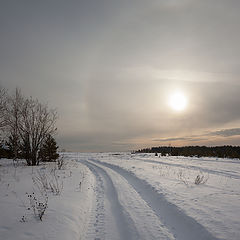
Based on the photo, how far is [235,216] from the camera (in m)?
4.74

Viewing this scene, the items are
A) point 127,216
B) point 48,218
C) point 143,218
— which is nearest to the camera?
point 48,218

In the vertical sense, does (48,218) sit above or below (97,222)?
above

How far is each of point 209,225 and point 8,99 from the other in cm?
2376

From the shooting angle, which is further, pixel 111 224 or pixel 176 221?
pixel 176 221

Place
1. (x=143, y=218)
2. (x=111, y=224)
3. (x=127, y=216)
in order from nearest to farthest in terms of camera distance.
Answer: (x=111, y=224) < (x=143, y=218) < (x=127, y=216)

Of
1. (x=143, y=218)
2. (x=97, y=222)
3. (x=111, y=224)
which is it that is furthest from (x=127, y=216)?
(x=97, y=222)

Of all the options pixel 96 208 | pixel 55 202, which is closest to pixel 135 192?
pixel 96 208

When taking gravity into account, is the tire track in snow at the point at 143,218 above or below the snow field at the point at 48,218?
below

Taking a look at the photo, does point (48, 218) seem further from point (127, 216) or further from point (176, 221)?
point (176, 221)

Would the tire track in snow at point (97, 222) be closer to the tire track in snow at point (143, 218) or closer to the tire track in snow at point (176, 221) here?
the tire track in snow at point (143, 218)

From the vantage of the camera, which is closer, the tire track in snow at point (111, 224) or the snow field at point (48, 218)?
the snow field at point (48, 218)

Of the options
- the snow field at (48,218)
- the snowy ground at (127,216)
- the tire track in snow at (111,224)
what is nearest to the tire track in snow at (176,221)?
the snowy ground at (127,216)

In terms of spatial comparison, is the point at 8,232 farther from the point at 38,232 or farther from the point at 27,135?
the point at 27,135

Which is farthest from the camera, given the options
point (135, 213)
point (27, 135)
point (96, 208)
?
point (27, 135)
